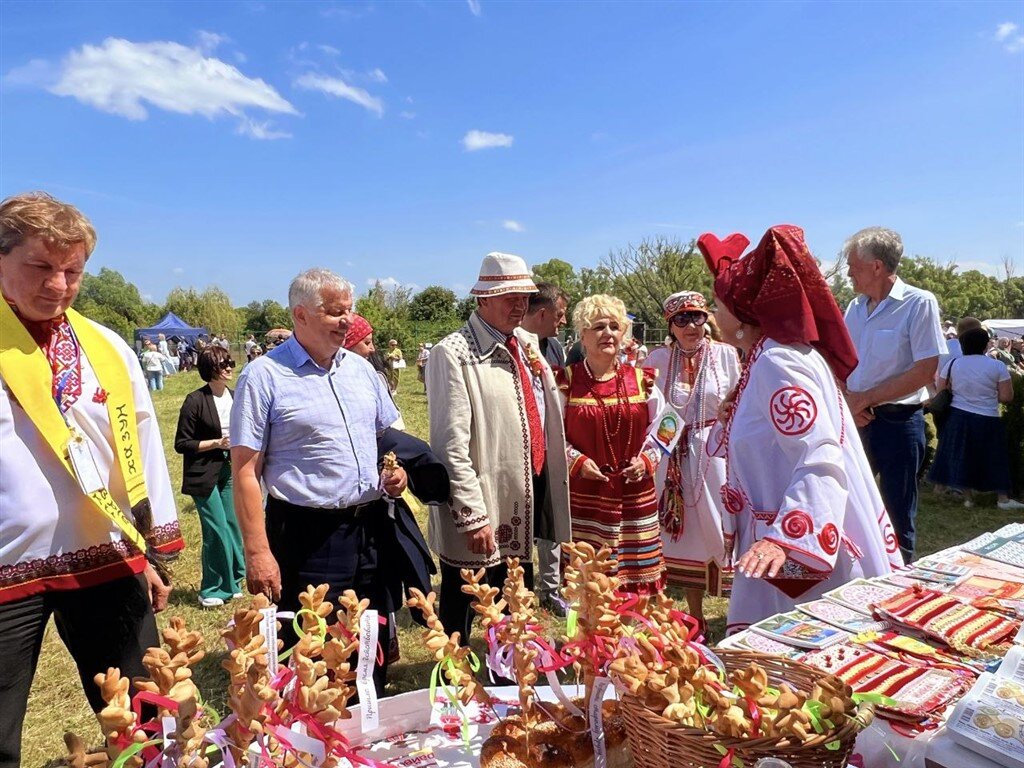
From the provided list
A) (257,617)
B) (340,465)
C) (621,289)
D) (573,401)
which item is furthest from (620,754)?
(621,289)

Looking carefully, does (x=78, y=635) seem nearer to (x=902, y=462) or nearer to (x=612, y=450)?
(x=612, y=450)

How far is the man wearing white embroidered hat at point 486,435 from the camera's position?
2.77 meters

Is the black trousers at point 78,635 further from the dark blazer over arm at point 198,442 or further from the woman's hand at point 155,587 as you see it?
the dark blazer over arm at point 198,442

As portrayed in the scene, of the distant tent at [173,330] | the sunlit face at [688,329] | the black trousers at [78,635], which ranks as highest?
the distant tent at [173,330]

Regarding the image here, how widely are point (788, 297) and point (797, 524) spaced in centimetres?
63

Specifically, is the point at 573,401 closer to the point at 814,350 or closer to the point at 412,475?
the point at 412,475

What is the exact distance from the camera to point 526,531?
9.68ft

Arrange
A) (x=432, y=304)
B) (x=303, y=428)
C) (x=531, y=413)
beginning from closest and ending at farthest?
1. (x=303, y=428)
2. (x=531, y=413)
3. (x=432, y=304)

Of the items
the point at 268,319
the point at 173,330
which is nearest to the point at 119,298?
the point at 268,319

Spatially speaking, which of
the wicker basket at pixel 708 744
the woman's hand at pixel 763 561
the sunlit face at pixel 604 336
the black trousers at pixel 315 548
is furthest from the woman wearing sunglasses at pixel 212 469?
the wicker basket at pixel 708 744

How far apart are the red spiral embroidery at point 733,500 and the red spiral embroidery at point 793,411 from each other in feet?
0.96

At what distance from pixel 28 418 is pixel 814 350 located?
2.17 metres

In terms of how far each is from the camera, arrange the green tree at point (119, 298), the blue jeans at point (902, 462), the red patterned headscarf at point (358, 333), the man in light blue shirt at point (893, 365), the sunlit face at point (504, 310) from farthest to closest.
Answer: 1. the green tree at point (119, 298)
2. the red patterned headscarf at point (358, 333)
3. the blue jeans at point (902, 462)
4. the man in light blue shirt at point (893, 365)
5. the sunlit face at point (504, 310)

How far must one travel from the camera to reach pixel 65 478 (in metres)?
1.86
